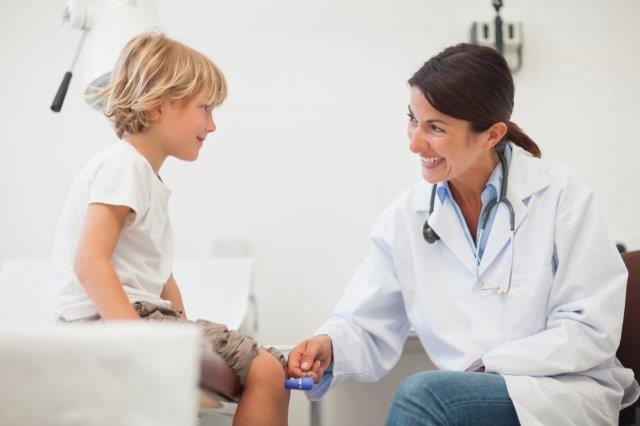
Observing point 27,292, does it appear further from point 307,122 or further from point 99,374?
point 99,374

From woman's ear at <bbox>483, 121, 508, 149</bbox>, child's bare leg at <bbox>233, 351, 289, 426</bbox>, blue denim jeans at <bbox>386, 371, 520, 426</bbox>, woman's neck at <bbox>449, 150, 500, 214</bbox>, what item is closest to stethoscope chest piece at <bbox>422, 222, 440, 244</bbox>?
woman's neck at <bbox>449, 150, 500, 214</bbox>

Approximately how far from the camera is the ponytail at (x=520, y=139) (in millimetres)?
1721

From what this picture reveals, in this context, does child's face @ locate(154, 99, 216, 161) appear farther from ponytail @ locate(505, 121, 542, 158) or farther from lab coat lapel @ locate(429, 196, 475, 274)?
ponytail @ locate(505, 121, 542, 158)

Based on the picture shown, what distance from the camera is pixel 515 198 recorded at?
1.56 meters

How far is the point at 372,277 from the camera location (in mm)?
1701

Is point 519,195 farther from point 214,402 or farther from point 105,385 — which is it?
point 105,385

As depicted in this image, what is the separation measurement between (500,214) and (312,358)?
19.0 inches

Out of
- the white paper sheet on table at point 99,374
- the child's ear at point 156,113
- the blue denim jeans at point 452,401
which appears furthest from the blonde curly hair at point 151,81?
the white paper sheet on table at point 99,374

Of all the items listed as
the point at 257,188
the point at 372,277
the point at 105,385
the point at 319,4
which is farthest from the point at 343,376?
the point at 319,4

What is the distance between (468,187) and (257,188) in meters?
1.14

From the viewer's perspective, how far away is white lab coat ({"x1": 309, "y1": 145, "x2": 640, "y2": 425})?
4.56 ft

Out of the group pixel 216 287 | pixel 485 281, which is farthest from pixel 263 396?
pixel 216 287

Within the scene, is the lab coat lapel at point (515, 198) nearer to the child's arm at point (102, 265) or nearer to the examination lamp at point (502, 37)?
the child's arm at point (102, 265)

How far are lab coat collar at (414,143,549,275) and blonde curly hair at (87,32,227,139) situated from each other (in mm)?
539
